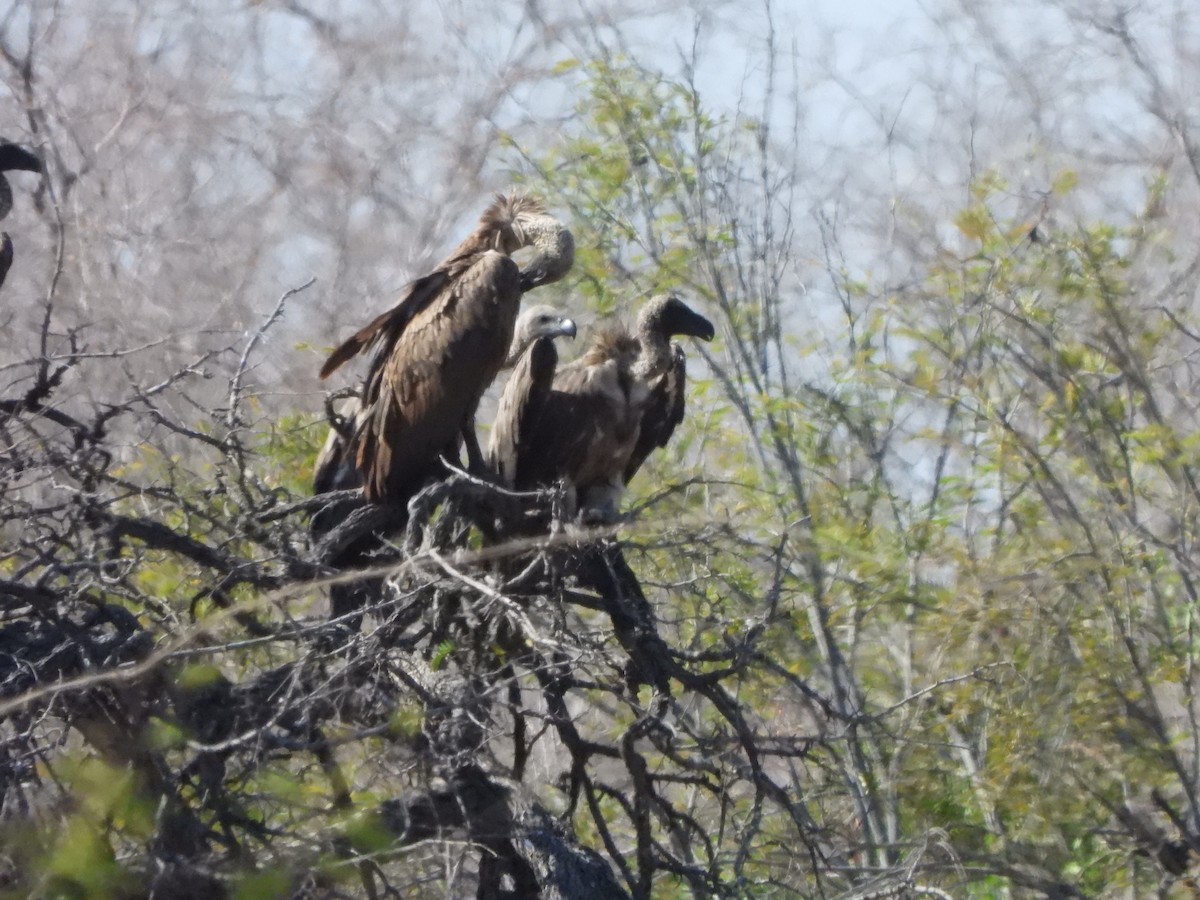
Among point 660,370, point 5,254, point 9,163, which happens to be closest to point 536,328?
point 660,370

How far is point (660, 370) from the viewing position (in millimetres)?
6547

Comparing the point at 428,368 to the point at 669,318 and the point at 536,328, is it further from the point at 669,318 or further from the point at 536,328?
the point at 669,318

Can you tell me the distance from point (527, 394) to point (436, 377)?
1.35 ft

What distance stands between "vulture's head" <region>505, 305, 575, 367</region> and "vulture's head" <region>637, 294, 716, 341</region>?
462 mm

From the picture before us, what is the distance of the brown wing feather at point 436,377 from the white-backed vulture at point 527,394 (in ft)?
0.60

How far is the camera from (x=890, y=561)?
6.91 meters

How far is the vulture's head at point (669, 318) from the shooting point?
6.64 metres

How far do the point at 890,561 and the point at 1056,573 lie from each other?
2.45ft

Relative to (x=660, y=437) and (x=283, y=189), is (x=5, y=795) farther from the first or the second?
(x=283, y=189)

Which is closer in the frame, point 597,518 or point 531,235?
point 597,518

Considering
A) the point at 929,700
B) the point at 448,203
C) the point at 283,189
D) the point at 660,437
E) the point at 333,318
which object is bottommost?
the point at 929,700

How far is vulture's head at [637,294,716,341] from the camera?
21.8ft

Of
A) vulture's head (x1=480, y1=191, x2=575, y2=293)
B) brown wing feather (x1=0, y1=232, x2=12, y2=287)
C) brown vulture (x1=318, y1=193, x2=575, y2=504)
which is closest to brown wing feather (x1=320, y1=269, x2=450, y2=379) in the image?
brown vulture (x1=318, y1=193, x2=575, y2=504)

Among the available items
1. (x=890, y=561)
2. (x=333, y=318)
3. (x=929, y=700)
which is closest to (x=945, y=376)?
(x=890, y=561)
